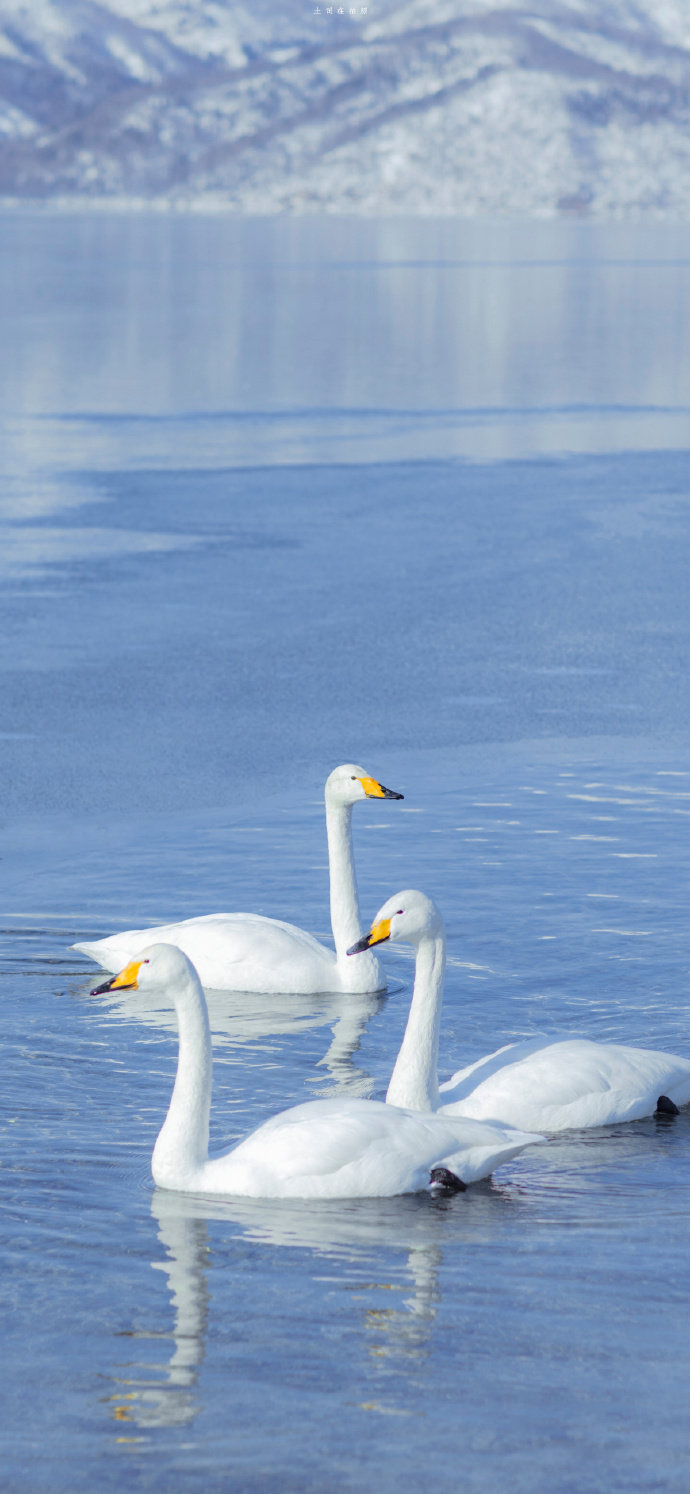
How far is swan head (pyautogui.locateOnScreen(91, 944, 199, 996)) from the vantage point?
740cm

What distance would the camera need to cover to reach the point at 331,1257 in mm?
6773

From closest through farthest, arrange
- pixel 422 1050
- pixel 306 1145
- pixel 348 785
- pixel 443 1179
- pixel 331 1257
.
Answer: pixel 331 1257 → pixel 306 1145 → pixel 443 1179 → pixel 422 1050 → pixel 348 785

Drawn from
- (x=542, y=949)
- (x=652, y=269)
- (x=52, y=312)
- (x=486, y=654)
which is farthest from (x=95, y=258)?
(x=542, y=949)

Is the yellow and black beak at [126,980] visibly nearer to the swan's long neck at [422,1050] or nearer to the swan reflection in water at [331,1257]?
the swan reflection in water at [331,1257]

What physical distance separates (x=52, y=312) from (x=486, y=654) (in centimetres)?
4020

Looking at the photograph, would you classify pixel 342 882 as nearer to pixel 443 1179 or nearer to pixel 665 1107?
pixel 665 1107

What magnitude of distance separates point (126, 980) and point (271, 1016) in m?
2.30

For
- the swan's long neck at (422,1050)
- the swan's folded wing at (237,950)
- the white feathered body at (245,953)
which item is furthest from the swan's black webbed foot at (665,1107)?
the swan's folded wing at (237,950)

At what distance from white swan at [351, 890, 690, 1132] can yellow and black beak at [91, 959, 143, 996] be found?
3.14 ft

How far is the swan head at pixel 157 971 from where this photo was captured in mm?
7398

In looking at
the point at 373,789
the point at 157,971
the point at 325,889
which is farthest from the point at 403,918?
the point at 325,889

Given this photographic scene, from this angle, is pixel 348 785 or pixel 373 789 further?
pixel 348 785

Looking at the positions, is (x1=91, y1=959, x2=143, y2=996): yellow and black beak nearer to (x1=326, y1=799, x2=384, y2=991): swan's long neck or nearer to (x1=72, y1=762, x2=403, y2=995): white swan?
(x1=72, y1=762, x2=403, y2=995): white swan

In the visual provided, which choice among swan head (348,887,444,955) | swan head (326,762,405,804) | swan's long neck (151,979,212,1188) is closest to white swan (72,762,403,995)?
swan head (326,762,405,804)
